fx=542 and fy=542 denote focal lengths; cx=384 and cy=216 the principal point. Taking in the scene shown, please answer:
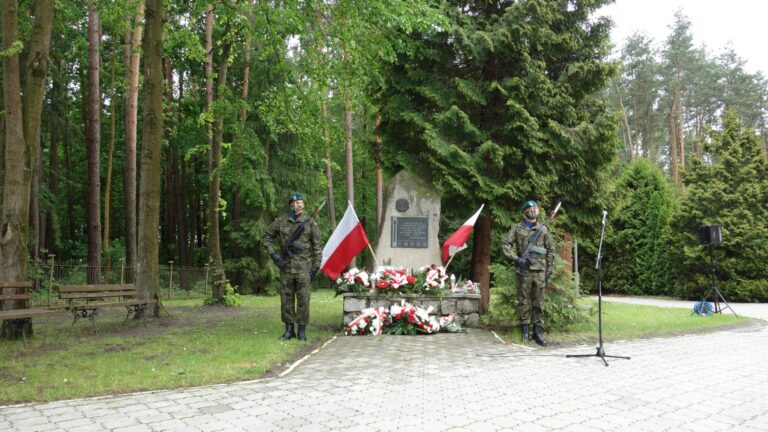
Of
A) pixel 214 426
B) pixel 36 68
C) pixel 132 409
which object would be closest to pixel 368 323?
pixel 132 409

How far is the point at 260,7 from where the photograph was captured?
9.66 meters

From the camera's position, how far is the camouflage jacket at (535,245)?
819 centimetres

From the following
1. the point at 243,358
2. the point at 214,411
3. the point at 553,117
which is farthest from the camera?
the point at 553,117

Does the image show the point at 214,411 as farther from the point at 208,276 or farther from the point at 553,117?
the point at 208,276

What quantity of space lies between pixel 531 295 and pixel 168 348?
5.27 metres

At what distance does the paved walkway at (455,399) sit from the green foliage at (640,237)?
16937 mm

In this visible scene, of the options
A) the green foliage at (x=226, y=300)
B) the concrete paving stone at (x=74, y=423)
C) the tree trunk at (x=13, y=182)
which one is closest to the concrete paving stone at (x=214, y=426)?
the concrete paving stone at (x=74, y=423)

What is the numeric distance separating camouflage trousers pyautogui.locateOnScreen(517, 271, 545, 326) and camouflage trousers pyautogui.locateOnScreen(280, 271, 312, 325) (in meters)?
3.26

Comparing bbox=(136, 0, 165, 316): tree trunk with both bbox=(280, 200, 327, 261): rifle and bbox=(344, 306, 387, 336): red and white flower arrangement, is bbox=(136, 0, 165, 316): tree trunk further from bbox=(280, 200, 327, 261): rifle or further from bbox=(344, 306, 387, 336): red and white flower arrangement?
bbox=(344, 306, 387, 336): red and white flower arrangement

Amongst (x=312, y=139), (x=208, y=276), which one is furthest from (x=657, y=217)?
(x=208, y=276)

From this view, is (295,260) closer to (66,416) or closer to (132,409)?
(132,409)

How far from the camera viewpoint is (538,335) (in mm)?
7984

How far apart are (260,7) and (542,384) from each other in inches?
311

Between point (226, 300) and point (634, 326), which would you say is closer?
point (634, 326)
